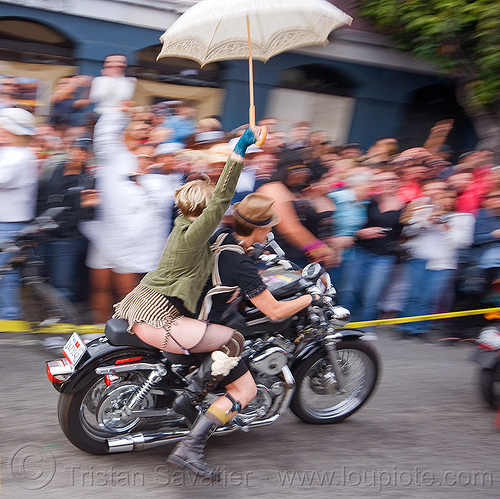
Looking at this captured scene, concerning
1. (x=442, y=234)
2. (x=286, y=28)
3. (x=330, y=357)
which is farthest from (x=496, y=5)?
(x=330, y=357)

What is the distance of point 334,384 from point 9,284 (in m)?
2.91

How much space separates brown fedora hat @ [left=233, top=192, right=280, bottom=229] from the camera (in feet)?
12.8

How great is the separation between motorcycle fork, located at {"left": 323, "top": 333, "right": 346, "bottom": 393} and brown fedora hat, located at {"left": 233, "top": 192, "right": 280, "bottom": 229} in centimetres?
92

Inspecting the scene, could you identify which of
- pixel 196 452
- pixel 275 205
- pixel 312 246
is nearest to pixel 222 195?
pixel 196 452

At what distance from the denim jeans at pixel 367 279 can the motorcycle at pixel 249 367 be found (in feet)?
7.18

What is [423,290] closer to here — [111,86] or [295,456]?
[295,456]

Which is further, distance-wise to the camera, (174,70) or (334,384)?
(174,70)

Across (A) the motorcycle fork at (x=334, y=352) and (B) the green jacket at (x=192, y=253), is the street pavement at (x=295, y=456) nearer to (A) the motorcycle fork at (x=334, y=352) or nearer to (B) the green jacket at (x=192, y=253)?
(A) the motorcycle fork at (x=334, y=352)

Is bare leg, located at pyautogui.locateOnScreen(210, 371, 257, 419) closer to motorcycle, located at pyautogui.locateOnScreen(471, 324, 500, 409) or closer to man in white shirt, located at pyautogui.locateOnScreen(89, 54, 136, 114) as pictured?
motorcycle, located at pyautogui.locateOnScreen(471, 324, 500, 409)

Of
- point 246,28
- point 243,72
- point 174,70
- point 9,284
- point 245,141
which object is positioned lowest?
point 9,284

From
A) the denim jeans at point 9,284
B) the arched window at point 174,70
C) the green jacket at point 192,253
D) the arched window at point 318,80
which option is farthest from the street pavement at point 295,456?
the arched window at point 318,80

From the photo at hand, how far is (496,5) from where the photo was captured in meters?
9.75

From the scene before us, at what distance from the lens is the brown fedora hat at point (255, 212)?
3.92 m

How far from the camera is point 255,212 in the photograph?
12.9 feet
